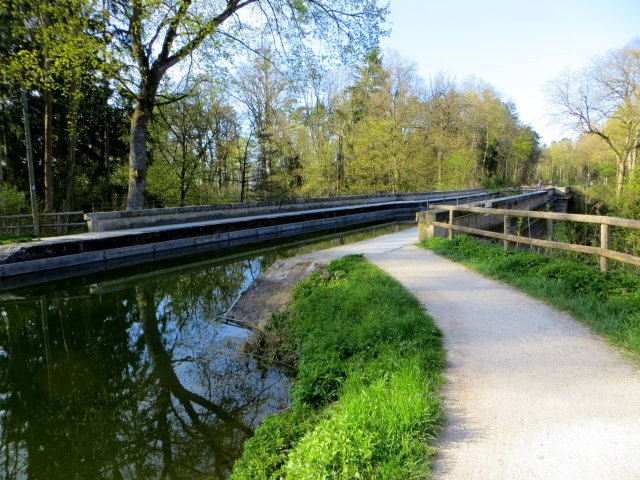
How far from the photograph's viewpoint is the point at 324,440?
→ 8.69ft

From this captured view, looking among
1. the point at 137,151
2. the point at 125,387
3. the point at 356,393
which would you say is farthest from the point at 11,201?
the point at 356,393

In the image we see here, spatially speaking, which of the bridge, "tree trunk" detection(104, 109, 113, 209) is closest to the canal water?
the bridge

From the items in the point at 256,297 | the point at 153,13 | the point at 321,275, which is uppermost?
the point at 153,13

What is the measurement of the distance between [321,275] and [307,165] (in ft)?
79.9

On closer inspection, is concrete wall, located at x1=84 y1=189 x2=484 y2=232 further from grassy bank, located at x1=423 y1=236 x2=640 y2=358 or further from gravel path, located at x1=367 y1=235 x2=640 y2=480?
gravel path, located at x1=367 y1=235 x2=640 y2=480

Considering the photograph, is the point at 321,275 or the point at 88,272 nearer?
the point at 321,275

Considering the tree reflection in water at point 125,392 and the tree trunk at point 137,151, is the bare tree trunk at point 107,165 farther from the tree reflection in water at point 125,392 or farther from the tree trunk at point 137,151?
the tree reflection in water at point 125,392

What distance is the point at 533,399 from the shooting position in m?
3.05

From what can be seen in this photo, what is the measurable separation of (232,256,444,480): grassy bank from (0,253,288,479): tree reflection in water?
71 centimetres

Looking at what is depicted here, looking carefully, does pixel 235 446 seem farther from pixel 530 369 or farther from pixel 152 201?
pixel 152 201

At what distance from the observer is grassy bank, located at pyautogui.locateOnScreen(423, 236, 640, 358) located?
169 inches

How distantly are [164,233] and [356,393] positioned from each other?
12.6 metres

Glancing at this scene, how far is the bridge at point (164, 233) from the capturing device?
11.2 metres

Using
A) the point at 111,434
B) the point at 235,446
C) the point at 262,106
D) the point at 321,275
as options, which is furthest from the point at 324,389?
the point at 262,106
